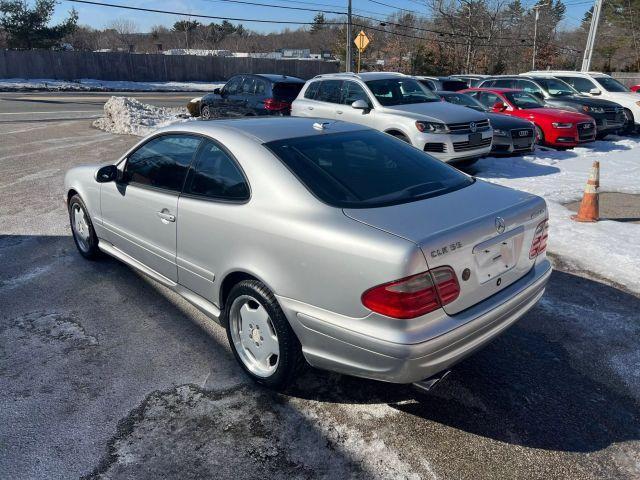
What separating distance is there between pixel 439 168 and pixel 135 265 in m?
2.55

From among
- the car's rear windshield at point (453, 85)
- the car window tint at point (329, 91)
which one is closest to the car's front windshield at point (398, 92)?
the car window tint at point (329, 91)

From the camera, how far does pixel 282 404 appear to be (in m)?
2.97

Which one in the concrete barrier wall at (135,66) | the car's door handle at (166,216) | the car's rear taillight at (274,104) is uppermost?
the concrete barrier wall at (135,66)

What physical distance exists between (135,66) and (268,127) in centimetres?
4320

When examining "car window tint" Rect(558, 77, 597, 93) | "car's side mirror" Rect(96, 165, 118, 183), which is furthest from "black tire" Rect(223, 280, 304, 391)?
"car window tint" Rect(558, 77, 597, 93)

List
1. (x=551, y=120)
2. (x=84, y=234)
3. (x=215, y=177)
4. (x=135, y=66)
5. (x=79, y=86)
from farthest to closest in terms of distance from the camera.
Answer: (x=135, y=66), (x=79, y=86), (x=551, y=120), (x=84, y=234), (x=215, y=177)

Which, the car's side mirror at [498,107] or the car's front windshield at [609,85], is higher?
the car's front windshield at [609,85]

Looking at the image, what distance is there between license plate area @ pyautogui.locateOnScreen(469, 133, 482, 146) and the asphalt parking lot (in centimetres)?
489

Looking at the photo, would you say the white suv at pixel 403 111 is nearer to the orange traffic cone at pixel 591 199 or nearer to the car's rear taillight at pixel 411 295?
the orange traffic cone at pixel 591 199

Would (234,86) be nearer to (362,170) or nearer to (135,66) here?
(362,170)

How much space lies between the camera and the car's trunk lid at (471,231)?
8.12 feet

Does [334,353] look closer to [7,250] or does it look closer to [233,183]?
[233,183]

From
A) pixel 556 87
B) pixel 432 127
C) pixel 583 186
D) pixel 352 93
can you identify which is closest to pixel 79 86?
pixel 352 93

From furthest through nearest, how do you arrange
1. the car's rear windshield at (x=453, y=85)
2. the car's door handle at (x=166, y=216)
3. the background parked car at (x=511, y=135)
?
the car's rear windshield at (x=453, y=85), the background parked car at (x=511, y=135), the car's door handle at (x=166, y=216)
